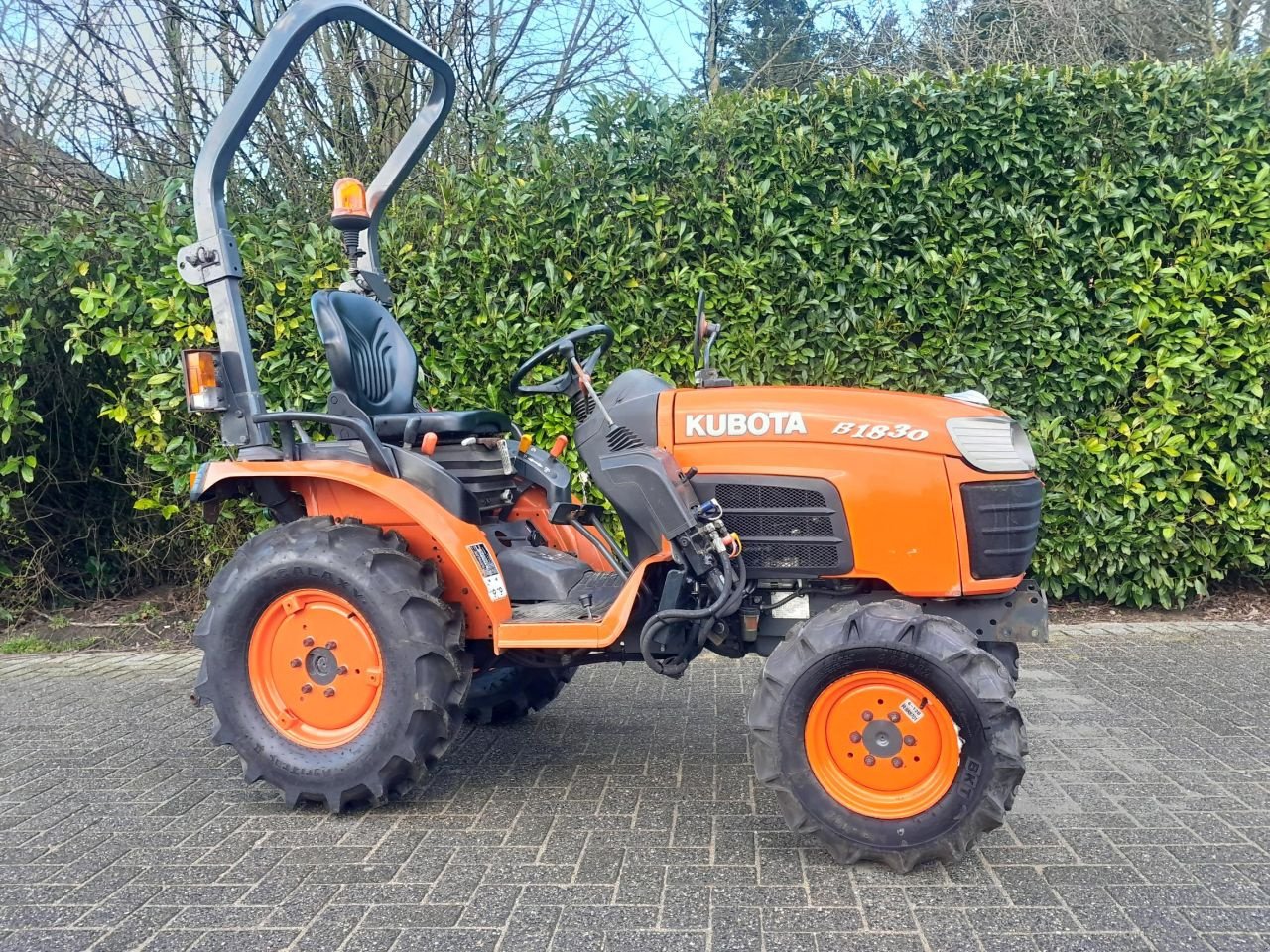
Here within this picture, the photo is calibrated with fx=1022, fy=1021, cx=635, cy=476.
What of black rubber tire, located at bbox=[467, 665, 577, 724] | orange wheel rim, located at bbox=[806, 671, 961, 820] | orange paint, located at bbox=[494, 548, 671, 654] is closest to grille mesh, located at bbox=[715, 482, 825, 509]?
orange paint, located at bbox=[494, 548, 671, 654]

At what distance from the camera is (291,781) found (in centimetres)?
346

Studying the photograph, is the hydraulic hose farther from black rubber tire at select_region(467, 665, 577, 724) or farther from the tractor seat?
the tractor seat

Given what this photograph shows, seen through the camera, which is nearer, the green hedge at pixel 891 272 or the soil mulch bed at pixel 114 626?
the green hedge at pixel 891 272

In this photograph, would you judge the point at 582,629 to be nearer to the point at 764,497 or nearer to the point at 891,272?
the point at 764,497

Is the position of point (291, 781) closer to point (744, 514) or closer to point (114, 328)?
point (744, 514)

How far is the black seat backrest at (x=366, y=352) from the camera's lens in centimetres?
373

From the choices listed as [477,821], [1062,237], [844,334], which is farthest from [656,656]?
[1062,237]

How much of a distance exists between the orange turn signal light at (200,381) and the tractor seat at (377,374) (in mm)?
405

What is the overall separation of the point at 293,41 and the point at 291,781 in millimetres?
2580

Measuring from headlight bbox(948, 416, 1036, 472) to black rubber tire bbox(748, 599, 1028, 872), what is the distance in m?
0.54

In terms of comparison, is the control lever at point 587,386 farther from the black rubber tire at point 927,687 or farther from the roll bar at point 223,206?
the roll bar at point 223,206

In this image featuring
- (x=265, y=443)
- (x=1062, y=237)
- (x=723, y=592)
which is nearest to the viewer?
(x=723, y=592)

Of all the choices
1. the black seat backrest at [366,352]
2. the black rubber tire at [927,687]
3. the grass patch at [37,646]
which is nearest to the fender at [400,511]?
the black seat backrest at [366,352]

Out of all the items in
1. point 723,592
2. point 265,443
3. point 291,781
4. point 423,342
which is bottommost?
point 291,781
